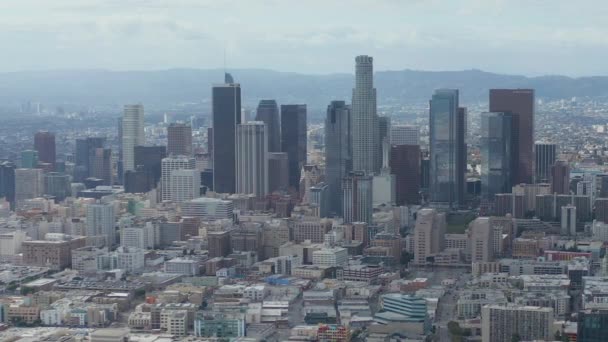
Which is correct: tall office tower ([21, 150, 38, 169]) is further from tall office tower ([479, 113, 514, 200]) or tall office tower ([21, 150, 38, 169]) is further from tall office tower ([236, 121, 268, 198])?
tall office tower ([479, 113, 514, 200])

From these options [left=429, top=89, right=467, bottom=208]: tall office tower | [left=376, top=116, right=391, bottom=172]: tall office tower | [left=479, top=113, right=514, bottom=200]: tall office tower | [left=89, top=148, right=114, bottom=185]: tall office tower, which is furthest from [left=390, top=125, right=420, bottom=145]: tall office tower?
[left=89, top=148, right=114, bottom=185]: tall office tower

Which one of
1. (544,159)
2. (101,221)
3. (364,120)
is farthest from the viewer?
(544,159)

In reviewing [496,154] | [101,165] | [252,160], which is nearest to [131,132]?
[101,165]

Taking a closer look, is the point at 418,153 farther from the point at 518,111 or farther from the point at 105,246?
the point at 105,246

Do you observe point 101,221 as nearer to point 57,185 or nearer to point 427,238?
point 57,185

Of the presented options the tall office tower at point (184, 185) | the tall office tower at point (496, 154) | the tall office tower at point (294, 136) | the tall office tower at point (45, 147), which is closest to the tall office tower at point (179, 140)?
the tall office tower at point (294, 136)
